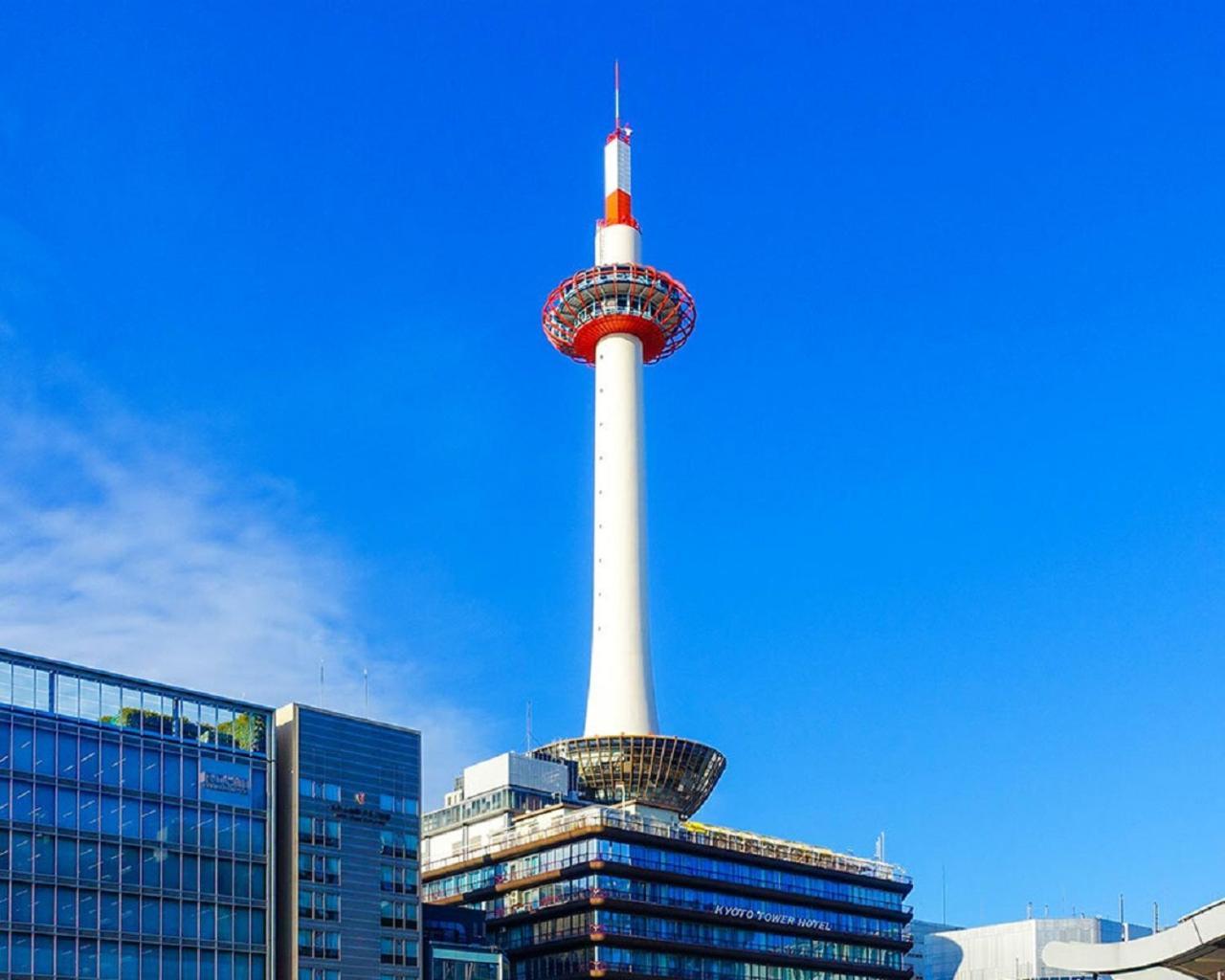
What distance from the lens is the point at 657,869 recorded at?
15812 centimetres

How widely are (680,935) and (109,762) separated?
61385mm

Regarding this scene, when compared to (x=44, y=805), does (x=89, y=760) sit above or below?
above

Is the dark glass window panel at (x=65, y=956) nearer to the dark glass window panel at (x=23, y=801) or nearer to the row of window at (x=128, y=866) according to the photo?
the row of window at (x=128, y=866)

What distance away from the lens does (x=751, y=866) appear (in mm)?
167000

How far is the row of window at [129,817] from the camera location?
113 m

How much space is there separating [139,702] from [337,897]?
2191cm

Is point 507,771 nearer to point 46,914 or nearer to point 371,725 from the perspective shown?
point 371,725

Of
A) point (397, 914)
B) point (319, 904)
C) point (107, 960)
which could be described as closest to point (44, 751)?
point (107, 960)

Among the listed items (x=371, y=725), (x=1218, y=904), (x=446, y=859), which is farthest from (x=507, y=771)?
(x=1218, y=904)

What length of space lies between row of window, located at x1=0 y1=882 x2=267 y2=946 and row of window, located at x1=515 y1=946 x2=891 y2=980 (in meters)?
35.6

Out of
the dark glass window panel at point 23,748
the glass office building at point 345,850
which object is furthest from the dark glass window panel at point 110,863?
the glass office building at point 345,850

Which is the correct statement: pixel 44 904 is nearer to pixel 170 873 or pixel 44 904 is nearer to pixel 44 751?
pixel 44 751

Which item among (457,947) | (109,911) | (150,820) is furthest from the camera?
(457,947)

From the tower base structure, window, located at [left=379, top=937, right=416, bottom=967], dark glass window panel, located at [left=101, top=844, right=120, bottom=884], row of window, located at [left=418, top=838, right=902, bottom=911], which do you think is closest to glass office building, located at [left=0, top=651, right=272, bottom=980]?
dark glass window panel, located at [left=101, top=844, right=120, bottom=884]
